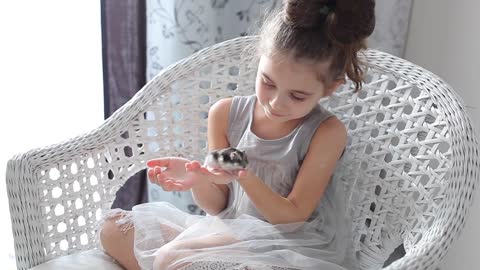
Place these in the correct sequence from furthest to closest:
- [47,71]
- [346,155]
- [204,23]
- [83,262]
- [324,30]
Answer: [47,71]
[204,23]
[346,155]
[83,262]
[324,30]

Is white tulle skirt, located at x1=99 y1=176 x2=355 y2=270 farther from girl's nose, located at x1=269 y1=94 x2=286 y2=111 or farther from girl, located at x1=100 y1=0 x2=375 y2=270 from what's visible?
girl's nose, located at x1=269 y1=94 x2=286 y2=111

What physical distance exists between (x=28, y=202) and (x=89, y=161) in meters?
0.16

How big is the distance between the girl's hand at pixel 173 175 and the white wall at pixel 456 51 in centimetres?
70

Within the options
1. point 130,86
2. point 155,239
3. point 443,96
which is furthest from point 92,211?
point 443,96

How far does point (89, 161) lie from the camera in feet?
3.68

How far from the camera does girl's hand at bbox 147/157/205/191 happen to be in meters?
0.91

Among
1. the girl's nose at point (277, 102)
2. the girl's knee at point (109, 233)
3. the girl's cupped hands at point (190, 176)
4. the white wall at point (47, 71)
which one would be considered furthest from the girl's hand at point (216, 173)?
the white wall at point (47, 71)

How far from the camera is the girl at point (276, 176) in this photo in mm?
908

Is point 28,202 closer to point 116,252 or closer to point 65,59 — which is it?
point 116,252

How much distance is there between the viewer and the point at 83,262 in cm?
103

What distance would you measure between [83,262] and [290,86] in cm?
50

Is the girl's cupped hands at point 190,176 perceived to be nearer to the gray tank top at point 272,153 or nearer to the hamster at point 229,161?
the hamster at point 229,161

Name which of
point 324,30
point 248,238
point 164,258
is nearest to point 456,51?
point 324,30

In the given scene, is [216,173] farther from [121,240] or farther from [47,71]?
[47,71]
